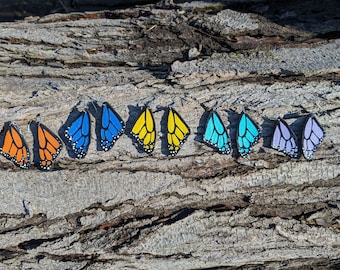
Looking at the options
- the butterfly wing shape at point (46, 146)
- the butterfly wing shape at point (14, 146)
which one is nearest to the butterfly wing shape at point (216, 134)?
the butterfly wing shape at point (46, 146)

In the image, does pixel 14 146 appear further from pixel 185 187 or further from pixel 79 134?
pixel 185 187

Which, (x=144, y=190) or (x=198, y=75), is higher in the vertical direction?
(x=198, y=75)

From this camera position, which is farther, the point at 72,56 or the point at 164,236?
the point at 72,56

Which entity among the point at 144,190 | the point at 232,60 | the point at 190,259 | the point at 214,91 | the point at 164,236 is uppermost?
the point at 232,60

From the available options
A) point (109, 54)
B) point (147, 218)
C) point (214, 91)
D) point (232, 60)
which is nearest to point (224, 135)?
point (214, 91)

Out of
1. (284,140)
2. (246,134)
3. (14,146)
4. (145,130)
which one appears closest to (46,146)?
(14,146)

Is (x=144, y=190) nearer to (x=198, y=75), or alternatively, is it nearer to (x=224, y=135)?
(x=224, y=135)

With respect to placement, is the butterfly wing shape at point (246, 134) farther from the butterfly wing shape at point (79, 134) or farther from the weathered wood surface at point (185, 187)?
the butterfly wing shape at point (79, 134)
